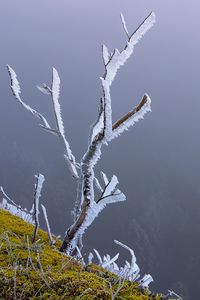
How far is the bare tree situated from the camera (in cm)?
348

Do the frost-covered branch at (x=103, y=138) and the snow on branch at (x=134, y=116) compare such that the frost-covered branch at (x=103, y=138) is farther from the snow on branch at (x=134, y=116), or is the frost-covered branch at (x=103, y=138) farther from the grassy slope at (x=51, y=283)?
the grassy slope at (x=51, y=283)

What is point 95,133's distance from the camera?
3859 mm

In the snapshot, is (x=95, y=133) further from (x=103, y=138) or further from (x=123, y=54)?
(x=123, y=54)

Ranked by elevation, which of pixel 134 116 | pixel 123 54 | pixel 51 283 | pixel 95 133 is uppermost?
pixel 123 54

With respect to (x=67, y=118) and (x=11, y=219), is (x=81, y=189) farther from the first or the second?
(x=67, y=118)

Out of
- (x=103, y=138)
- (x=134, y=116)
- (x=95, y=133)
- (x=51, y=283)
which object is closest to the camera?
(x=51, y=283)

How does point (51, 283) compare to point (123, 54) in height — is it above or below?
below

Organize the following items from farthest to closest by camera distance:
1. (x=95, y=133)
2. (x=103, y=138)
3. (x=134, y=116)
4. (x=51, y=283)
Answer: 1. (x=95, y=133)
2. (x=103, y=138)
3. (x=134, y=116)
4. (x=51, y=283)

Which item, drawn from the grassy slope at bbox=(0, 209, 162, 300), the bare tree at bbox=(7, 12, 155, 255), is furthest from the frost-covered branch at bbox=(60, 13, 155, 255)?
the grassy slope at bbox=(0, 209, 162, 300)

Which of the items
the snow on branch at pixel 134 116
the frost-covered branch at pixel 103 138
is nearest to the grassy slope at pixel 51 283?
the frost-covered branch at pixel 103 138

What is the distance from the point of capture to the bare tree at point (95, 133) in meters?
3.48

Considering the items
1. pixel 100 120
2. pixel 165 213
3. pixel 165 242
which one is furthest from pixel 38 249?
pixel 165 213

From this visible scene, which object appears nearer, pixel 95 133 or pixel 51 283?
pixel 51 283

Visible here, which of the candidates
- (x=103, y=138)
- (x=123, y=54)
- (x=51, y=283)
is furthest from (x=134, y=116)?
(x=51, y=283)
